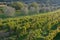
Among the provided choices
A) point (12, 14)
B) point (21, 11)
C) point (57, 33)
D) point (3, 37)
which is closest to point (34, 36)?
point (57, 33)

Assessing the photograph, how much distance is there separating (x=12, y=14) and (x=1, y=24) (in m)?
10.9

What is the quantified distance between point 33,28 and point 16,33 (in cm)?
259

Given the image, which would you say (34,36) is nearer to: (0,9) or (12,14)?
(12,14)

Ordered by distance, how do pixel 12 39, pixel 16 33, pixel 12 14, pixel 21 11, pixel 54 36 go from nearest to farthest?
pixel 54 36, pixel 12 39, pixel 16 33, pixel 12 14, pixel 21 11

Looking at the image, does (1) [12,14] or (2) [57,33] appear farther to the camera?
(1) [12,14]

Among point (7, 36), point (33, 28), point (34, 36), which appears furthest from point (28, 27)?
point (34, 36)

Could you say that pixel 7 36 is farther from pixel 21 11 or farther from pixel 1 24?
pixel 21 11

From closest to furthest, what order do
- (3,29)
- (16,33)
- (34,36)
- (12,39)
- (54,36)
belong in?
(54,36)
(34,36)
(12,39)
(16,33)
(3,29)

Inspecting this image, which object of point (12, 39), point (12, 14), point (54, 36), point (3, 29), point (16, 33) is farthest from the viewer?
point (12, 14)

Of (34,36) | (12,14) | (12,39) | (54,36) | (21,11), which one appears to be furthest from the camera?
(21,11)

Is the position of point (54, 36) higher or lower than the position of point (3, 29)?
higher

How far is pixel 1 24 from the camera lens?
3506 cm

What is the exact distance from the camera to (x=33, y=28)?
31.9 metres

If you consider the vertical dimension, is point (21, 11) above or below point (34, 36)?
below
